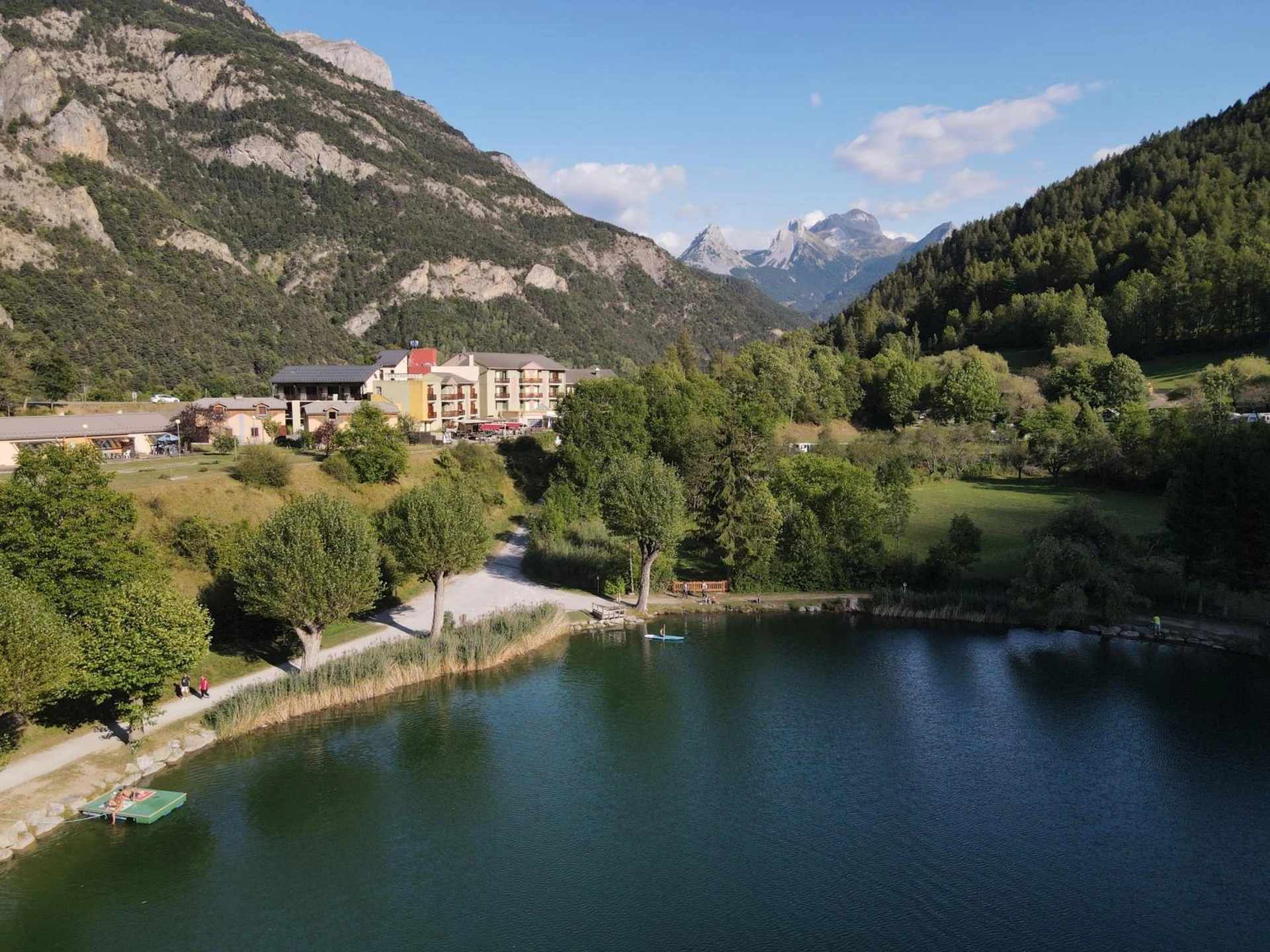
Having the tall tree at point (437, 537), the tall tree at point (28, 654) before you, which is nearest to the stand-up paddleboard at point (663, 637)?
the tall tree at point (437, 537)

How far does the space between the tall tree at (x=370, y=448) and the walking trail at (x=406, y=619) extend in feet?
31.2

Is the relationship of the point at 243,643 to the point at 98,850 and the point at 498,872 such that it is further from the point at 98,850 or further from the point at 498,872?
the point at 498,872

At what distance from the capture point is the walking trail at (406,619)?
24109 millimetres

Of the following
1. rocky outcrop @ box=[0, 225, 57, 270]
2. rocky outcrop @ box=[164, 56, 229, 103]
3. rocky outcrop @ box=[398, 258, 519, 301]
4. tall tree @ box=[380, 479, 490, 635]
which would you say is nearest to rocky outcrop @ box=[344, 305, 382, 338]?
rocky outcrop @ box=[398, 258, 519, 301]

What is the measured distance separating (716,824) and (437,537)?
19012 millimetres

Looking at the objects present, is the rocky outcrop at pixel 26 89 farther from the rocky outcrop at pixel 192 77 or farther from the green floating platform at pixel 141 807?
the green floating platform at pixel 141 807

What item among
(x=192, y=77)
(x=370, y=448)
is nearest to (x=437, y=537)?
(x=370, y=448)

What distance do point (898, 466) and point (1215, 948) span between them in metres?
37.1

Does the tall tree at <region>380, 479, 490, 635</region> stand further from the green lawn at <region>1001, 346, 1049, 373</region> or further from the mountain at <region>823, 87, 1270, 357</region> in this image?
the mountain at <region>823, 87, 1270, 357</region>

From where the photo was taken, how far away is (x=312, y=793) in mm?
24422

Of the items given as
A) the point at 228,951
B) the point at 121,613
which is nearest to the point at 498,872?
the point at 228,951

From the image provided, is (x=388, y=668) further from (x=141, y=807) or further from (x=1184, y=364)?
(x=1184, y=364)

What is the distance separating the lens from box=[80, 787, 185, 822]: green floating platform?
870 inches

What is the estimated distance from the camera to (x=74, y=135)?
12756 centimetres
